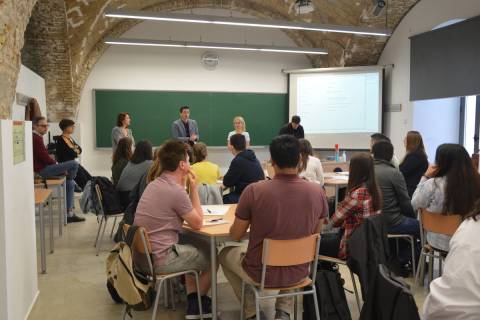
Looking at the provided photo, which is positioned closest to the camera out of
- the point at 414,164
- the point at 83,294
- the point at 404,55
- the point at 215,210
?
the point at 215,210

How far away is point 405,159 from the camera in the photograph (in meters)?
4.83

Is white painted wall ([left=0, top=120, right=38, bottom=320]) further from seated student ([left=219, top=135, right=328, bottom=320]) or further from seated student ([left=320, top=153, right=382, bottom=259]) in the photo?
seated student ([left=320, top=153, right=382, bottom=259])

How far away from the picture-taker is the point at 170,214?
2.91m

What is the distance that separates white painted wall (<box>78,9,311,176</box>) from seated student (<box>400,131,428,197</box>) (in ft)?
18.9

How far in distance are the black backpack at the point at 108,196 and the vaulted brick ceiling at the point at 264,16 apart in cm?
400

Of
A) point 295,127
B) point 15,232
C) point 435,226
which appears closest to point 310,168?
point 435,226

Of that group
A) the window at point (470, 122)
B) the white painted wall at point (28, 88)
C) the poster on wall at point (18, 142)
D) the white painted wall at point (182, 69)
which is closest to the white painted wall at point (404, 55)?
the window at point (470, 122)

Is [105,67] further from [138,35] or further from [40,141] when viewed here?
[40,141]

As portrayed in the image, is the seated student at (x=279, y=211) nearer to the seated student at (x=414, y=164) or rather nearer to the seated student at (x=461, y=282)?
the seated student at (x=461, y=282)

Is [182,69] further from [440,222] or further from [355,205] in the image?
[440,222]

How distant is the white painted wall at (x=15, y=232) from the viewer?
269 cm

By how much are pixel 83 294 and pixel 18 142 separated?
4.85ft

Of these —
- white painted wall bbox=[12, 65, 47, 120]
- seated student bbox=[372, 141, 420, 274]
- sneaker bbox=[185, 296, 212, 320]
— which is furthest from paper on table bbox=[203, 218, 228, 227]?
white painted wall bbox=[12, 65, 47, 120]

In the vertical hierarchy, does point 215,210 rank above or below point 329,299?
above
